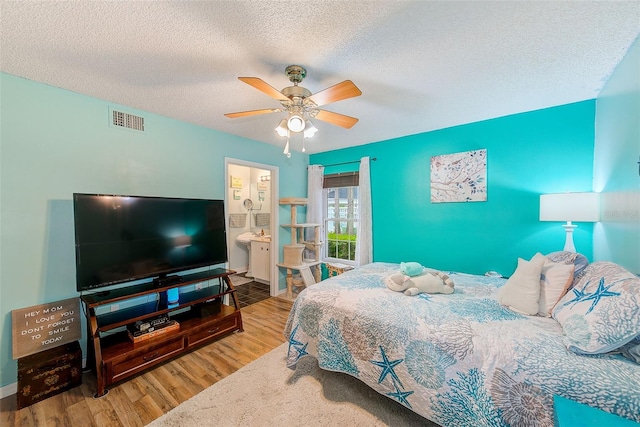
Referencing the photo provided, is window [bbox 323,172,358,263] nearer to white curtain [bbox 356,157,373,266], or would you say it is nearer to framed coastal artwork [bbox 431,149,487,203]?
white curtain [bbox 356,157,373,266]

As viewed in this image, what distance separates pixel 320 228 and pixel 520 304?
112 inches

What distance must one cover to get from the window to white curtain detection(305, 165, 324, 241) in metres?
0.11

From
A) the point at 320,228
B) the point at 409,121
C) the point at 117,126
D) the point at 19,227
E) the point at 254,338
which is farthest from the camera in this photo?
the point at 320,228

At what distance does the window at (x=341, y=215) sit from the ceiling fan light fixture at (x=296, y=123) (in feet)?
7.53

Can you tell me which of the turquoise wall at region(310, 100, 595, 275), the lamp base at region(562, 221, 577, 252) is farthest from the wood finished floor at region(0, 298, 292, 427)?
the lamp base at region(562, 221, 577, 252)

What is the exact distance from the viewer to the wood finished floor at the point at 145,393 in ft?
5.26

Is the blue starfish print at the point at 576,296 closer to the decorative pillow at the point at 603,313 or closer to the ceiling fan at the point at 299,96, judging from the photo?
the decorative pillow at the point at 603,313

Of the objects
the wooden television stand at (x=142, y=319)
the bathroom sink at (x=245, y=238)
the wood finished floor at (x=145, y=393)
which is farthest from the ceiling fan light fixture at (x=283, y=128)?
the bathroom sink at (x=245, y=238)

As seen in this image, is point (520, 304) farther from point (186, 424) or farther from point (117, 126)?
point (117, 126)

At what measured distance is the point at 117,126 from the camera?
233 cm

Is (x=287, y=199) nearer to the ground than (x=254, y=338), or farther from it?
farther from it

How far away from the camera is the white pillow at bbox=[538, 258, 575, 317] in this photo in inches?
60.9

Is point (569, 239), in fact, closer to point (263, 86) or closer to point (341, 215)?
point (341, 215)

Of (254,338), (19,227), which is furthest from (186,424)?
(19,227)
